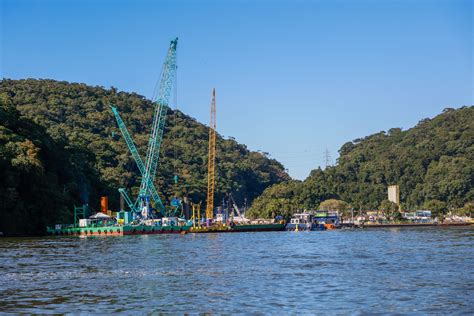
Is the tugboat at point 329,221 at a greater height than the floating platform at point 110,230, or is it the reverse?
the tugboat at point 329,221

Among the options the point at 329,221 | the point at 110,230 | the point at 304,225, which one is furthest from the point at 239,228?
the point at 329,221

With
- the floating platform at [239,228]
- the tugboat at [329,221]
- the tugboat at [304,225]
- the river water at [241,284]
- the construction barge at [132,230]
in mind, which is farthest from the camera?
the tugboat at [329,221]

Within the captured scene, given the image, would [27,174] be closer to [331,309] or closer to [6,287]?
[6,287]

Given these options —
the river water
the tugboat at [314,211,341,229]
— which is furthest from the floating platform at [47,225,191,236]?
the river water

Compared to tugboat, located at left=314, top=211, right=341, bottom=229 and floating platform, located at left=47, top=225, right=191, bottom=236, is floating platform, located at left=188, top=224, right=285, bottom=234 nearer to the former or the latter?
floating platform, located at left=47, top=225, right=191, bottom=236

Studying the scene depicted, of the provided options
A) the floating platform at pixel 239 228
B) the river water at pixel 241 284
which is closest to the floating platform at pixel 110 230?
the floating platform at pixel 239 228

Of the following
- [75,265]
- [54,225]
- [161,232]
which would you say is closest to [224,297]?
[75,265]

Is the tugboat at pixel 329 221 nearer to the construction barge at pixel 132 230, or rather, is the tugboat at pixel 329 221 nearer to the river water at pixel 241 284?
the construction barge at pixel 132 230

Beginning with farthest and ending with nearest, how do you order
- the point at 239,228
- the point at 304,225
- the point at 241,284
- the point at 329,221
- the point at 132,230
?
the point at 329,221
the point at 304,225
the point at 239,228
the point at 132,230
the point at 241,284

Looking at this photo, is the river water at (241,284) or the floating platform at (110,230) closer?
the river water at (241,284)

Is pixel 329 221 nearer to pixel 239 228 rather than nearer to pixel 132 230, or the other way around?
pixel 239 228

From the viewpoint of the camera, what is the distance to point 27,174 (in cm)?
11356

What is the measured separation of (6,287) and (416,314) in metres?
21.8

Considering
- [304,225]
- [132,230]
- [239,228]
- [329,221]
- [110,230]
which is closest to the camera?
[110,230]
